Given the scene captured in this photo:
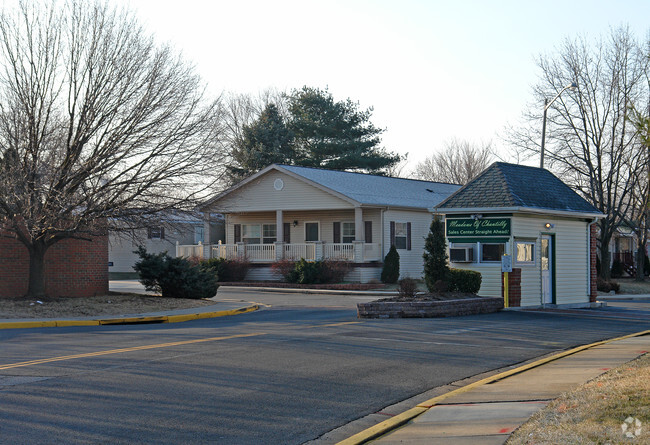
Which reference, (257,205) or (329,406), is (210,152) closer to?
(329,406)

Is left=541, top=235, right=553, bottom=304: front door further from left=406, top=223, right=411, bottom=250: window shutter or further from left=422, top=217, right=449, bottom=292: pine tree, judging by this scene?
left=406, top=223, right=411, bottom=250: window shutter

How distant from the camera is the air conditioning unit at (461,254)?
78.7ft

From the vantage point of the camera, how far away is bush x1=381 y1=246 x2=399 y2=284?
36438 millimetres

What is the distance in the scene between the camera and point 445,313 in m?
20.1

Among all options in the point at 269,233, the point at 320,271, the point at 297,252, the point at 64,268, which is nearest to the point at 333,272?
the point at 320,271

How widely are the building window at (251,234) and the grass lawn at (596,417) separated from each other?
111 ft

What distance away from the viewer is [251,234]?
1677 inches

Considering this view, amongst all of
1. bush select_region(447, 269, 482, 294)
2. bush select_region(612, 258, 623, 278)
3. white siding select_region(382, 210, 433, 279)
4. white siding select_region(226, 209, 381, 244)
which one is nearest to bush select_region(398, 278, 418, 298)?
bush select_region(447, 269, 482, 294)

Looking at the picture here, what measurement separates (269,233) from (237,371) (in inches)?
1234

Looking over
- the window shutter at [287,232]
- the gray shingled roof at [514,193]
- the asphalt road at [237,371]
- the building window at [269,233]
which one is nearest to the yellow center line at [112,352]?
the asphalt road at [237,371]

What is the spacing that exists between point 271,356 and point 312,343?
71.9 inches

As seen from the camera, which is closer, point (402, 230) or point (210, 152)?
point (210, 152)

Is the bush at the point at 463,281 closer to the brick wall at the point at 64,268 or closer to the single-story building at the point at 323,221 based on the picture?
the brick wall at the point at 64,268

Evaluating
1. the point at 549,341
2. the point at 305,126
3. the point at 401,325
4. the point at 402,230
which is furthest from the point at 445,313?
the point at 305,126
